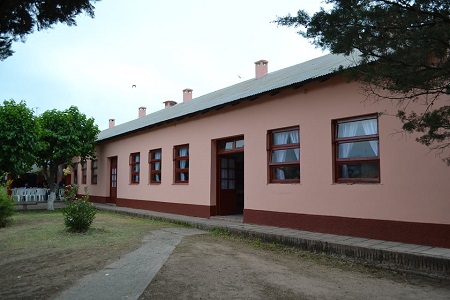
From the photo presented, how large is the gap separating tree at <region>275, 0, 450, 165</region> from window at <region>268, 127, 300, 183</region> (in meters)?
5.16

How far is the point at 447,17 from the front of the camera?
3838mm

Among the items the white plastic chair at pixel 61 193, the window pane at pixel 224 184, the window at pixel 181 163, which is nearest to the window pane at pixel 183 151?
the window at pixel 181 163

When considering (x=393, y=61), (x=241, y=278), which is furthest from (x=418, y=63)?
(x=241, y=278)

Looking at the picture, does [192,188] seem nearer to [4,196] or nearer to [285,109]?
[285,109]

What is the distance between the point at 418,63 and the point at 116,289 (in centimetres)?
449

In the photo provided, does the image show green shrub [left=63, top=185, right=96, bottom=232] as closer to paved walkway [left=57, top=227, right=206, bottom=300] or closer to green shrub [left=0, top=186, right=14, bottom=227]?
paved walkway [left=57, top=227, right=206, bottom=300]

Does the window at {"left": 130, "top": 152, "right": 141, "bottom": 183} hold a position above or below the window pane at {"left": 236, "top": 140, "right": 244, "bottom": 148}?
below

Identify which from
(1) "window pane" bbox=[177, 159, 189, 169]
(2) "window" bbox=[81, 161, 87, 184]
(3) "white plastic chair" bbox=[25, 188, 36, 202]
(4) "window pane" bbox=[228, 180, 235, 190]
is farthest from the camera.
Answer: (2) "window" bbox=[81, 161, 87, 184]

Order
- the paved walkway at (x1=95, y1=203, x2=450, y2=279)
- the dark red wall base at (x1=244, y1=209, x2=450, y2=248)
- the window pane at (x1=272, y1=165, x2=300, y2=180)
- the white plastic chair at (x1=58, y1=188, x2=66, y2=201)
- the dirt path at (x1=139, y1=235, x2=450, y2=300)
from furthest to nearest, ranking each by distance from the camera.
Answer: the white plastic chair at (x1=58, y1=188, x2=66, y2=201) → the window pane at (x1=272, y1=165, x2=300, y2=180) → the dark red wall base at (x1=244, y1=209, x2=450, y2=248) → the paved walkway at (x1=95, y1=203, x2=450, y2=279) → the dirt path at (x1=139, y1=235, x2=450, y2=300)

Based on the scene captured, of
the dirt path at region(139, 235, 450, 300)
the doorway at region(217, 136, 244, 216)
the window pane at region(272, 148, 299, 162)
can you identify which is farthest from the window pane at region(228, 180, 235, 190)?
the dirt path at region(139, 235, 450, 300)

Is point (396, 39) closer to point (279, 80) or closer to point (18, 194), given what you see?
point (279, 80)

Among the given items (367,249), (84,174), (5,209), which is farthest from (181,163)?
(84,174)

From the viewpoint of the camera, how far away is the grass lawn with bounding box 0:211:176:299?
18.1ft

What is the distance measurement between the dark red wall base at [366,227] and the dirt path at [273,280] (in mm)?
1203
